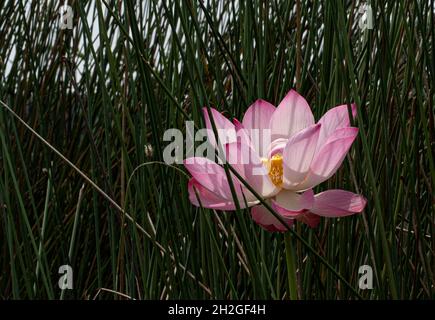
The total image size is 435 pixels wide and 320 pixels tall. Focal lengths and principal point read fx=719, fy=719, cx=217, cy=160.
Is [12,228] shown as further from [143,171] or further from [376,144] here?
[376,144]

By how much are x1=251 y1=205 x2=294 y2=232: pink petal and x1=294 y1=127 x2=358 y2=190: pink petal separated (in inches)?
1.8

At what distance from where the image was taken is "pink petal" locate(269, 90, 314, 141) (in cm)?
60

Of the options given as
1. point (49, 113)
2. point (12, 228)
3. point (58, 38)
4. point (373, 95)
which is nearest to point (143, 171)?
point (12, 228)

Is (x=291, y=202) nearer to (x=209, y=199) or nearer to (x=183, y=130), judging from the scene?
(x=209, y=199)

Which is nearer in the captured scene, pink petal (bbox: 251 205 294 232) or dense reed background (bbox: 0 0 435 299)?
pink petal (bbox: 251 205 294 232)

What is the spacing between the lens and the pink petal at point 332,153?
1.77 ft

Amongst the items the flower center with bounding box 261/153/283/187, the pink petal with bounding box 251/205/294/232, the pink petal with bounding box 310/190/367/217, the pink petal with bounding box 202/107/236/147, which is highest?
the pink petal with bounding box 202/107/236/147

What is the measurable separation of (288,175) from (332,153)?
38 millimetres

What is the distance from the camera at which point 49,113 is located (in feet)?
4.91

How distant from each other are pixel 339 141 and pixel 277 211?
0.07m
